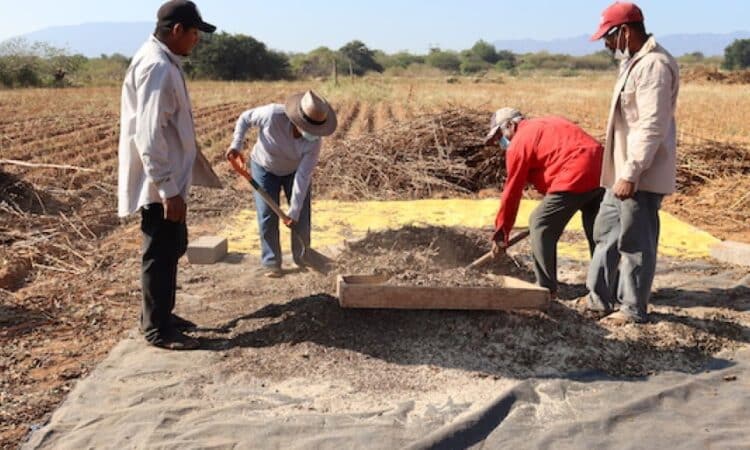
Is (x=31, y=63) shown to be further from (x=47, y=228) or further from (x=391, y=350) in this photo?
(x=391, y=350)

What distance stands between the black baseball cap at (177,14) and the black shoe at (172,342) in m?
1.58

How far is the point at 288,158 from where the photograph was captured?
15.1 ft

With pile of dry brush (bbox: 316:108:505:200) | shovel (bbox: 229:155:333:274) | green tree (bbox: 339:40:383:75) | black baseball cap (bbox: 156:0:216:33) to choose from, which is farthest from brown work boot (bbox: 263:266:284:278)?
green tree (bbox: 339:40:383:75)

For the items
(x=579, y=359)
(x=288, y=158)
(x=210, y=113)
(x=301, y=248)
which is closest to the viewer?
(x=579, y=359)

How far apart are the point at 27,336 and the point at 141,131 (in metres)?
1.53

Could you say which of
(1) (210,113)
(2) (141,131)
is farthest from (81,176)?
(1) (210,113)

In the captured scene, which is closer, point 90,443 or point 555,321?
point 90,443

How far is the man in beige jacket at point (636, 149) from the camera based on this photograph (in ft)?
11.2

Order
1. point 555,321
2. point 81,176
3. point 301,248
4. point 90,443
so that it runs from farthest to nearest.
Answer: point 81,176 < point 301,248 < point 555,321 < point 90,443

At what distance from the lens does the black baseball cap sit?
321 cm

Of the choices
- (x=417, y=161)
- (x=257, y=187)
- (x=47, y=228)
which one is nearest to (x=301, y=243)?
(x=257, y=187)

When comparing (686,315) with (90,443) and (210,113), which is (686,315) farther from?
(210,113)

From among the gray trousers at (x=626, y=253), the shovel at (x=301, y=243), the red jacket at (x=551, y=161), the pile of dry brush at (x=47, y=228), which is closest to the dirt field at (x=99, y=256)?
the pile of dry brush at (x=47, y=228)

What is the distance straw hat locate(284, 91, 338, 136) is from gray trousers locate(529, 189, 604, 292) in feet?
4.67
